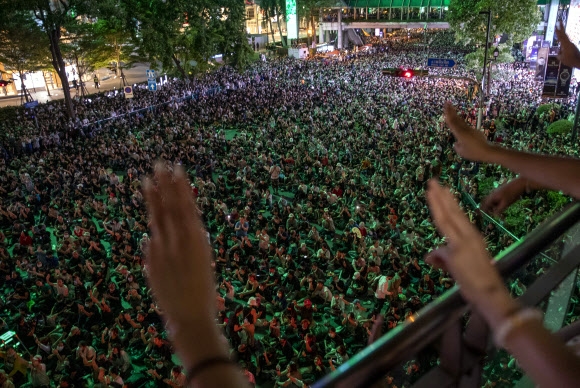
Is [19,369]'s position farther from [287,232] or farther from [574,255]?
[574,255]

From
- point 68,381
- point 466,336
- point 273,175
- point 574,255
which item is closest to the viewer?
point 466,336

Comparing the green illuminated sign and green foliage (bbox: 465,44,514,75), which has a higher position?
the green illuminated sign

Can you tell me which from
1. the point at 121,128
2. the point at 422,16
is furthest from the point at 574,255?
the point at 422,16

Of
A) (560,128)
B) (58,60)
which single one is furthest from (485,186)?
(58,60)

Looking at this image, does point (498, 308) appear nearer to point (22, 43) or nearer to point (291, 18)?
point (22, 43)

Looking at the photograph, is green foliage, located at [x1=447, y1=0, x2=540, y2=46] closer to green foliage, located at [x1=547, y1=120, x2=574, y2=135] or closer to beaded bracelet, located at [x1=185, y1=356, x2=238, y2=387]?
green foliage, located at [x1=547, y1=120, x2=574, y2=135]

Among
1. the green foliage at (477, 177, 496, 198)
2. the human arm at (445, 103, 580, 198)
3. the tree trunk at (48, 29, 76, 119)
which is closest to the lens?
the human arm at (445, 103, 580, 198)

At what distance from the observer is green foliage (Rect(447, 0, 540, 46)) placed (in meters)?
26.1

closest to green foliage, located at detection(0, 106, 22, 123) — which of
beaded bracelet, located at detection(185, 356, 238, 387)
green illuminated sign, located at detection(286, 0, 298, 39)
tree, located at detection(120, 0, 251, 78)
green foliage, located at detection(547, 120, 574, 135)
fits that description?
tree, located at detection(120, 0, 251, 78)

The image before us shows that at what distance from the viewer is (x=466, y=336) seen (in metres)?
1.26

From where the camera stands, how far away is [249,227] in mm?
13297

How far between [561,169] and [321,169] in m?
15.2

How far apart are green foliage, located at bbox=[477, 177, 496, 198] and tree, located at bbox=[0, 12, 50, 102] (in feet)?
93.9

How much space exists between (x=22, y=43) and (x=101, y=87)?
1940cm
